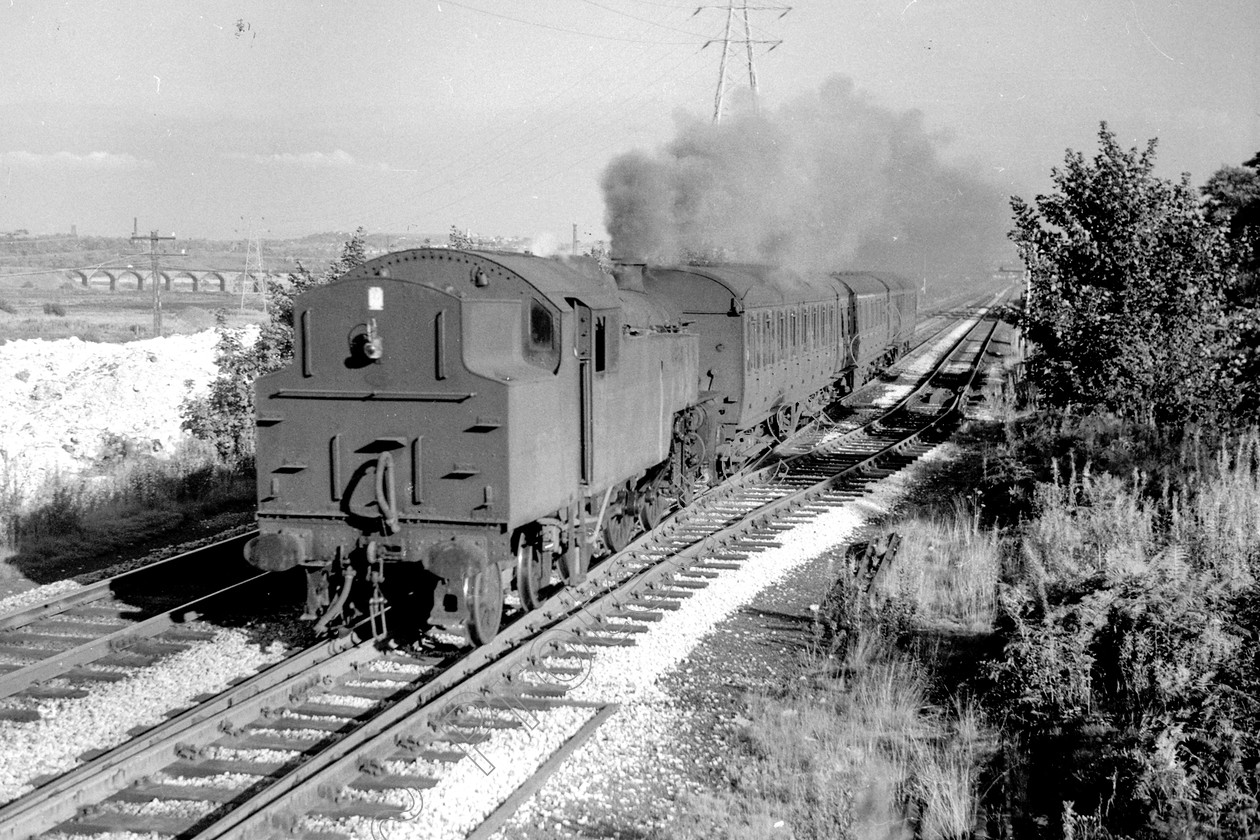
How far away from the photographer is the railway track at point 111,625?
7.91 meters

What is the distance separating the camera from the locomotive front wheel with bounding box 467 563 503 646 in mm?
8008

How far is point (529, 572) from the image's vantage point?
30.0 ft

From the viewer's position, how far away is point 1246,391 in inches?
535

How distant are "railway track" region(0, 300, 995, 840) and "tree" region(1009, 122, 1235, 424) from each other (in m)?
5.83

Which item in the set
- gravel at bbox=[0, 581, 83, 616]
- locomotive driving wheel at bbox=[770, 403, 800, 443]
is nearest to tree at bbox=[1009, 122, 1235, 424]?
locomotive driving wheel at bbox=[770, 403, 800, 443]

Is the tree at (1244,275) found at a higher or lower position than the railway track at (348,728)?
higher

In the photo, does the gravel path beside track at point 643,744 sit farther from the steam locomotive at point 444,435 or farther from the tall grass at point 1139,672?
the tall grass at point 1139,672

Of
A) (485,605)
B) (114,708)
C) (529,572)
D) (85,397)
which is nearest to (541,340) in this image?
(529,572)

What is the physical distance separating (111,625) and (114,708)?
211 centimetres

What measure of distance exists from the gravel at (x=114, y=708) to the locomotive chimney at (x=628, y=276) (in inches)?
259

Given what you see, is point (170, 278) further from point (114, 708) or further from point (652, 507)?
point (114, 708)

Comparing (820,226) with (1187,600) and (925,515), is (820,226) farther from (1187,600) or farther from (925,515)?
(1187,600)

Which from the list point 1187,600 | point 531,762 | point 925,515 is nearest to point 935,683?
point 1187,600

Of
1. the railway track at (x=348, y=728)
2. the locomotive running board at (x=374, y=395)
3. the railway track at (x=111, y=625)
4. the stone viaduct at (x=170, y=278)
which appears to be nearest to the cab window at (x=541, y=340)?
the locomotive running board at (x=374, y=395)
